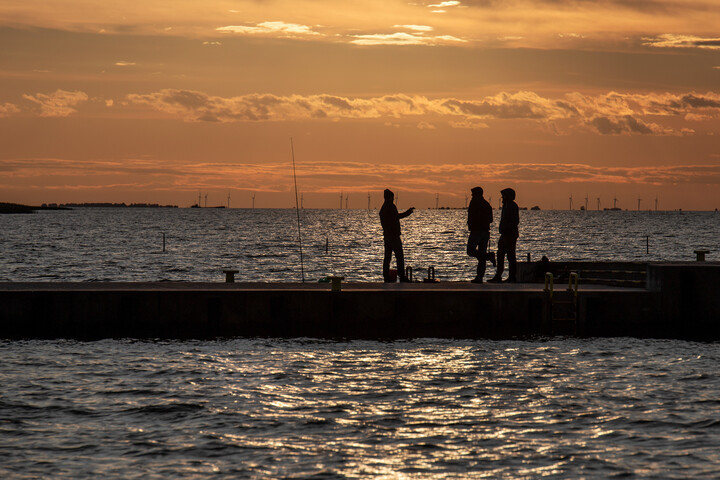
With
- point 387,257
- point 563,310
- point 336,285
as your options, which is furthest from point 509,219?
point 336,285

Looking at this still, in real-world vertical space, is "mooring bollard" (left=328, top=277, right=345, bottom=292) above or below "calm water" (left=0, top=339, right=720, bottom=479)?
above

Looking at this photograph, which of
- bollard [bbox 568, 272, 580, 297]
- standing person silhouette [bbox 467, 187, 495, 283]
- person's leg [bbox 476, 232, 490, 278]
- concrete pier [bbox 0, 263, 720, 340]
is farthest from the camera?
person's leg [bbox 476, 232, 490, 278]

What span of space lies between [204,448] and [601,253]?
79995mm

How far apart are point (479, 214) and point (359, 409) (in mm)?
10195

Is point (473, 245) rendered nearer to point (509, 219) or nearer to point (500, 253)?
point (500, 253)

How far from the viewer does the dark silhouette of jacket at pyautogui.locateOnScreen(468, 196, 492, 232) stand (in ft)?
80.5

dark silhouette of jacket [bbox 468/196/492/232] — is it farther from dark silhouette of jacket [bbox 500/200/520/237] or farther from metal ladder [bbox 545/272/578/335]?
metal ladder [bbox 545/272/578/335]

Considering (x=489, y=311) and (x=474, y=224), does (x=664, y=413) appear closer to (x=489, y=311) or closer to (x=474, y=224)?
(x=489, y=311)

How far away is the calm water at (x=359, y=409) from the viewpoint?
40.8ft

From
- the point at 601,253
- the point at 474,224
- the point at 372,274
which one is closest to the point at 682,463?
the point at 474,224

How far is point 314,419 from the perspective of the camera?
14875mm

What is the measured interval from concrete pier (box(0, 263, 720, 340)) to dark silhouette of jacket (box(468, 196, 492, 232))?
2278 mm

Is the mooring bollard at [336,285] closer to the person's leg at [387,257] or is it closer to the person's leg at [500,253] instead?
the person's leg at [387,257]

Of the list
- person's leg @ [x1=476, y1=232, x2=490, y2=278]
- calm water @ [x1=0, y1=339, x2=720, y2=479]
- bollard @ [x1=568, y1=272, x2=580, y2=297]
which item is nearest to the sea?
calm water @ [x1=0, y1=339, x2=720, y2=479]
